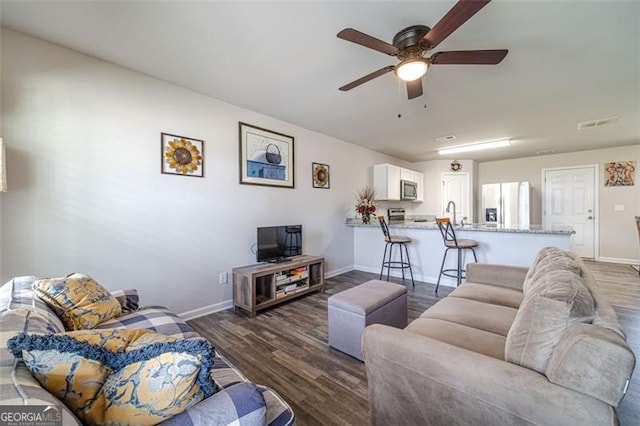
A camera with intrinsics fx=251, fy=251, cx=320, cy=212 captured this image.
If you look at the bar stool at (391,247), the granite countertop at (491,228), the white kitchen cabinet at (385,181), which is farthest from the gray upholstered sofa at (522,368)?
the white kitchen cabinet at (385,181)

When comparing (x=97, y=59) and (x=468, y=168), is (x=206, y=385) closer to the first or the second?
(x=97, y=59)

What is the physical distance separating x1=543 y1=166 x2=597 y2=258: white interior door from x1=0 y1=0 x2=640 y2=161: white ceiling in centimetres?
232

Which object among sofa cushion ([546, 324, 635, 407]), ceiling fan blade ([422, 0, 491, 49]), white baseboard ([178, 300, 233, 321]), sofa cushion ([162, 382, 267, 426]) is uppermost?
ceiling fan blade ([422, 0, 491, 49])

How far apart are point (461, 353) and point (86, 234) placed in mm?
2868

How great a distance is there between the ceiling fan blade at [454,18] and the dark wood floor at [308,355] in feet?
7.67

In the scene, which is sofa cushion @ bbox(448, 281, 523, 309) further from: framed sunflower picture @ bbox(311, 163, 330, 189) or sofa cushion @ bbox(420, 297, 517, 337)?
framed sunflower picture @ bbox(311, 163, 330, 189)

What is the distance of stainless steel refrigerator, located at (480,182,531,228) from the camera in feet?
19.0

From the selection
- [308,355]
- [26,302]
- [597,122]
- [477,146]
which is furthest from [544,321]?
[477,146]

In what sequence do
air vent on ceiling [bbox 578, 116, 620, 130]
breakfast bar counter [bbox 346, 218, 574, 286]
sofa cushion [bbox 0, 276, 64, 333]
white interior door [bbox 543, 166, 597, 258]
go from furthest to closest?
white interior door [bbox 543, 166, 597, 258], air vent on ceiling [bbox 578, 116, 620, 130], breakfast bar counter [bbox 346, 218, 574, 286], sofa cushion [bbox 0, 276, 64, 333]

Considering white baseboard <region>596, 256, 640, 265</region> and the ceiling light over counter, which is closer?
the ceiling light over counter

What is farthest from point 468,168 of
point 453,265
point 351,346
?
point 351,346

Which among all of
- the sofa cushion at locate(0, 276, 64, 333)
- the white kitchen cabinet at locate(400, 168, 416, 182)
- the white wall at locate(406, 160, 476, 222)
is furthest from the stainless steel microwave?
the sofa cushion at locate(0, 276, 64, 333)

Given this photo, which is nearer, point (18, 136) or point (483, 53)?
point (483, 53)

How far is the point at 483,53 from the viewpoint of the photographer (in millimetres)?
1688
